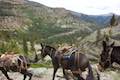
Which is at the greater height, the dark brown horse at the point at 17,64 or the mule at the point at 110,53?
the mule at the point at 110,53

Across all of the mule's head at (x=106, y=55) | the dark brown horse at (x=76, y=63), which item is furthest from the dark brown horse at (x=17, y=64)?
the mule's head at (x=106, y=55)

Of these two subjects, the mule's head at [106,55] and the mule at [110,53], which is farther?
the mule's head at [106,55]

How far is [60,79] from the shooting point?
2191cm

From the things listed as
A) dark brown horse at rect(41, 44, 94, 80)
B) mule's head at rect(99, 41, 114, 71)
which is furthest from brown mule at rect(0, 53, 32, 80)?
mule's head at rect(99, 41, 114, 71)

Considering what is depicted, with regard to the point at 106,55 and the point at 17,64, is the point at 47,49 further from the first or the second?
the point at 106,55

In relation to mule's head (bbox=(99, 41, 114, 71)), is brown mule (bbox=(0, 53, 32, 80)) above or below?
below

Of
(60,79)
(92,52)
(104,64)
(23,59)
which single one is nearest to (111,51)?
(104,64)

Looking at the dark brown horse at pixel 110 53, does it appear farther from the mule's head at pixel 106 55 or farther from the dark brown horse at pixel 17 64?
the dark brown horse at pixel 17 64

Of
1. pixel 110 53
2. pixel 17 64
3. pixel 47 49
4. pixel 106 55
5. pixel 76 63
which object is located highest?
pixel 110 53

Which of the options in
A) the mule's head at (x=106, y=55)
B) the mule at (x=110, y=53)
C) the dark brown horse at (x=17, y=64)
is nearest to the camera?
the mule at (x=110, y=53)

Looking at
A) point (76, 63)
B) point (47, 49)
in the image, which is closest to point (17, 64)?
point (47, 49)

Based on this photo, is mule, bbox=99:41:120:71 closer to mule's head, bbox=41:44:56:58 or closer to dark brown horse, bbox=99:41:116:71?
dark brown horse, bbox=99:41:116:71

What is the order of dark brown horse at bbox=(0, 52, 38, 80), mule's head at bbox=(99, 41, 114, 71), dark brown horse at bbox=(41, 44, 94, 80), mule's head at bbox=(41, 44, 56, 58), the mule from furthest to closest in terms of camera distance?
mule's head at bbox=(41, 44, 56, 58) → dark brown horse at bbox=(0, 52, 38, 80) → dark brown horse at bbox=(41, 44, 94, 80) → mule's head at bbox=(99, 41, 114, 71) → the mule

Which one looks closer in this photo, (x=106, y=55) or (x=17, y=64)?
(x=106, y=55)
